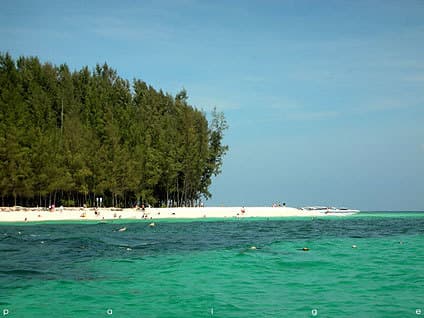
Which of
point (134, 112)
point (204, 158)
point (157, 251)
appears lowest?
point (157, 251)

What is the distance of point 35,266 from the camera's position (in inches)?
768

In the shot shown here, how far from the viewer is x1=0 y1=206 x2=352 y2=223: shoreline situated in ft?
188

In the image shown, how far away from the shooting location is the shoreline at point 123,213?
57375mm

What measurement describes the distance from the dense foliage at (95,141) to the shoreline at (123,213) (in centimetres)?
518

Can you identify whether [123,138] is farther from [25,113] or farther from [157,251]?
[157,251]

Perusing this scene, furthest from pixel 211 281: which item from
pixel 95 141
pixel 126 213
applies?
pixel 95 141

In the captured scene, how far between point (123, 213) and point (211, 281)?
52865 mm

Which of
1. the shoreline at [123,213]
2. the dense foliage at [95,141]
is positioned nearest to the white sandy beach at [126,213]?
the shoreline at [123,213]

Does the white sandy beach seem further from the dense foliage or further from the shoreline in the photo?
the dense foliage

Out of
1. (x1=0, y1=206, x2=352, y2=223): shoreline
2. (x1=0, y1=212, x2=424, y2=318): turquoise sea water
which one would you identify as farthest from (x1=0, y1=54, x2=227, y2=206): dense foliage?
(x1=0, y1=212, x2=424, y2=318): turquoise sea water

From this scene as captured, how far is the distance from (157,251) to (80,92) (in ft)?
237

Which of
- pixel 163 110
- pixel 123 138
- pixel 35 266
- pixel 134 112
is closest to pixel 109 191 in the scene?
pixel 123 138

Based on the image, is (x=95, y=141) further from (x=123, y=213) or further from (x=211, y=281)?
(x=211, y=281)

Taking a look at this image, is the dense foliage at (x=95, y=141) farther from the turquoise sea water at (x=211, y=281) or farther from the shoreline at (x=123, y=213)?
the turquoise sea water at (x=211, y=281)
